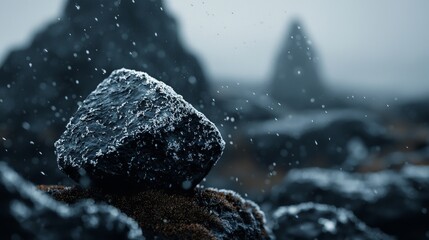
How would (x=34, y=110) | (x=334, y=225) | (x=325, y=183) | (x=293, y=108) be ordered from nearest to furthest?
1. (x=334, y=225)
2. (x=325, y=183)
3. (x=34, y=110)
4. (x=293, y=108)

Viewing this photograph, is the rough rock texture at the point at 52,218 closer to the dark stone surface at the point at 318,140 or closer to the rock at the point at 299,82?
the dark stone surface at the point at 318,140

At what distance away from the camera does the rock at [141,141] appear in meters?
6.85

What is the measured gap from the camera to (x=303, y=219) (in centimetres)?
1443

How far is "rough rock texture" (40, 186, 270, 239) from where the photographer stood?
6.59 m

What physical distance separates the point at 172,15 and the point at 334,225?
15.5m

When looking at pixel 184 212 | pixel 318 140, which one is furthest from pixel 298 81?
pixel 184 212

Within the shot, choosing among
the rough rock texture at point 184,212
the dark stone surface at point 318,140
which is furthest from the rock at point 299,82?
the rough rock texture at point 184,212

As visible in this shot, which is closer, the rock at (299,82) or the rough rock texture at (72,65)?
the rough rock texture at (72,65)

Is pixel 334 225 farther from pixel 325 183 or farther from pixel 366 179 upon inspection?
→ pixel 366 179

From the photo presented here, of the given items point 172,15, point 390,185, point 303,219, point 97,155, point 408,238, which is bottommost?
point 97,155

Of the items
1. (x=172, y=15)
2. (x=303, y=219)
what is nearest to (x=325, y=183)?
(x=303, y=219)

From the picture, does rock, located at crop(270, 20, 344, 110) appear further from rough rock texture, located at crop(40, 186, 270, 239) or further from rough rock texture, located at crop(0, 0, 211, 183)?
rough rock texture, located at crop(40, 186, 270, 239)

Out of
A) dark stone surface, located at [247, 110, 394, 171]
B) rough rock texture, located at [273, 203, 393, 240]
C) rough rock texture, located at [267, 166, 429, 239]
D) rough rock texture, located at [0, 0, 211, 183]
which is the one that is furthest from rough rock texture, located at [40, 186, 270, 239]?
dark stone surface, located at [247, 110, 394, 171]

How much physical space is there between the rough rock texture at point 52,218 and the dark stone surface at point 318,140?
771 inches
